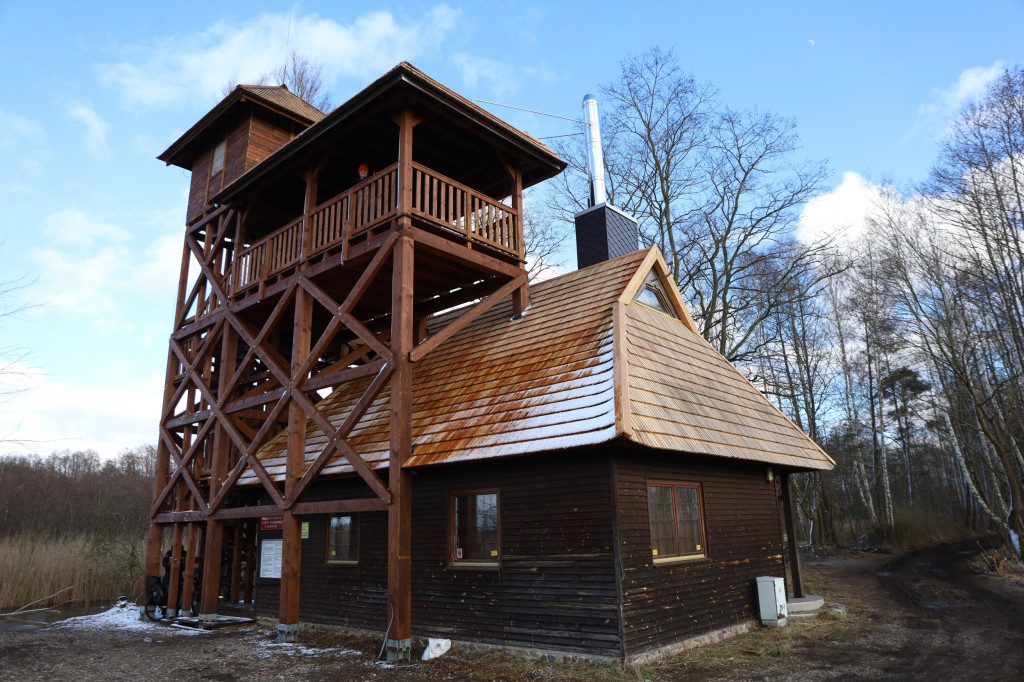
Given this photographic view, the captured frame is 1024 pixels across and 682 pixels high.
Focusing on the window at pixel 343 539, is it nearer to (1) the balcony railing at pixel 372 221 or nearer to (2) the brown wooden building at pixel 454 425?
(2) the brown wooden building at pixel 454 425

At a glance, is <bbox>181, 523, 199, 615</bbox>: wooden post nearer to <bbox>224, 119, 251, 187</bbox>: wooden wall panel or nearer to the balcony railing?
the balcony railing

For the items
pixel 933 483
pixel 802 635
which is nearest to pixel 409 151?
pixel 802 635

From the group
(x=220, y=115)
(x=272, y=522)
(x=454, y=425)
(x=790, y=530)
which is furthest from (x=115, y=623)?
(x=790, y=530)

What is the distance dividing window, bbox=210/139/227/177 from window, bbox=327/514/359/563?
350 inches

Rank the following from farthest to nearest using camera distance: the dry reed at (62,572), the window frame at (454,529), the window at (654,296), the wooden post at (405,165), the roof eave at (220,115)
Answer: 1. the dry reed at (62,572)
2. the roof eave at (220,115)
3. the window at (654,296)
4. the wooden post at (405,165)
5. the window frame at (454,529)

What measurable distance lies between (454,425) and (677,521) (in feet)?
11.1

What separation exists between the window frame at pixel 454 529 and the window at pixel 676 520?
A: 78.1 inches

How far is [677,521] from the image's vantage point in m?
8.78

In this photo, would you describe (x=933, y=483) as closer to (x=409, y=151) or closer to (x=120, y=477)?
(x=409, y=151)

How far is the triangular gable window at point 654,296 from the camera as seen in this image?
11385mm

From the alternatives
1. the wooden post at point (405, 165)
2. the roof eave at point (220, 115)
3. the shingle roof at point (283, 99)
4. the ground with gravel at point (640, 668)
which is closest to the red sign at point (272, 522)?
the ground with gravel at point (640, 668)

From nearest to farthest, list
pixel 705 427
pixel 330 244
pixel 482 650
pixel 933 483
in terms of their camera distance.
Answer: pixel 482 650 → pixel 705 427 → pixel 330 244 → pixel 933 483

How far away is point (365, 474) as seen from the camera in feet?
28.9

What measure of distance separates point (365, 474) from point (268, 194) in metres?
7.38
